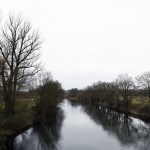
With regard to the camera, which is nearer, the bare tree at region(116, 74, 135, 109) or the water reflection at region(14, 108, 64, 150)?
the water reflection at region(14, 108, 64, 150)

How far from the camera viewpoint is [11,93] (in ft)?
87.7

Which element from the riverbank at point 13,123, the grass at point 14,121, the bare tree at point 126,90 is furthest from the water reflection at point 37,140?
the bare tree at point 126,90

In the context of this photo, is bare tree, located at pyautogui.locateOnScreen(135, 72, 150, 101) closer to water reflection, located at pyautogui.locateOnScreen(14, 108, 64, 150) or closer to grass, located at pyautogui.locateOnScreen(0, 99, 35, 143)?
water reflection, located at pyautogui.locateOnScreen(14, 108, 64, 150)

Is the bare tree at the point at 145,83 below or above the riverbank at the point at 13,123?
above

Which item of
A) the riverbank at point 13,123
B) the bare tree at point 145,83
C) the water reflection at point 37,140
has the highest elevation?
the bare tree at point 145,83

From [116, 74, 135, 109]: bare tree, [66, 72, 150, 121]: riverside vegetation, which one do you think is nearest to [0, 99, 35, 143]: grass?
[66, 72, 150, 121]: riverside vegetation

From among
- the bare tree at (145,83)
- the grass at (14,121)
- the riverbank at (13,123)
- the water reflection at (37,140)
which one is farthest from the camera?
the bare tree at (145,83)

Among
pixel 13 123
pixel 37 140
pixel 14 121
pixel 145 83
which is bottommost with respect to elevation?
pixel 37 140

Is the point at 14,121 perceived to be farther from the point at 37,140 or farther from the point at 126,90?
the point at 126,90

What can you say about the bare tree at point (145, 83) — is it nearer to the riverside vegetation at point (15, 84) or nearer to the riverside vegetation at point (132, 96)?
the riverside vegetation at point (132, 96)

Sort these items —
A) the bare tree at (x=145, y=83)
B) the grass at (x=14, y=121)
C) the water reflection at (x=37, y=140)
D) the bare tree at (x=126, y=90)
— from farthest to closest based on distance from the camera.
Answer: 1. the bare tree at (x=126, y=90)
2. the bare tree at (x=145, y=83)
3. the grass at (x=14, y=121)
4. the water reflection at (x=37, y=140)

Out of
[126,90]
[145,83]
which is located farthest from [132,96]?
[145,83]

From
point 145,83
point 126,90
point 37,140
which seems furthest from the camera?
point 126,90

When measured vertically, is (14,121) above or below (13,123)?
above
